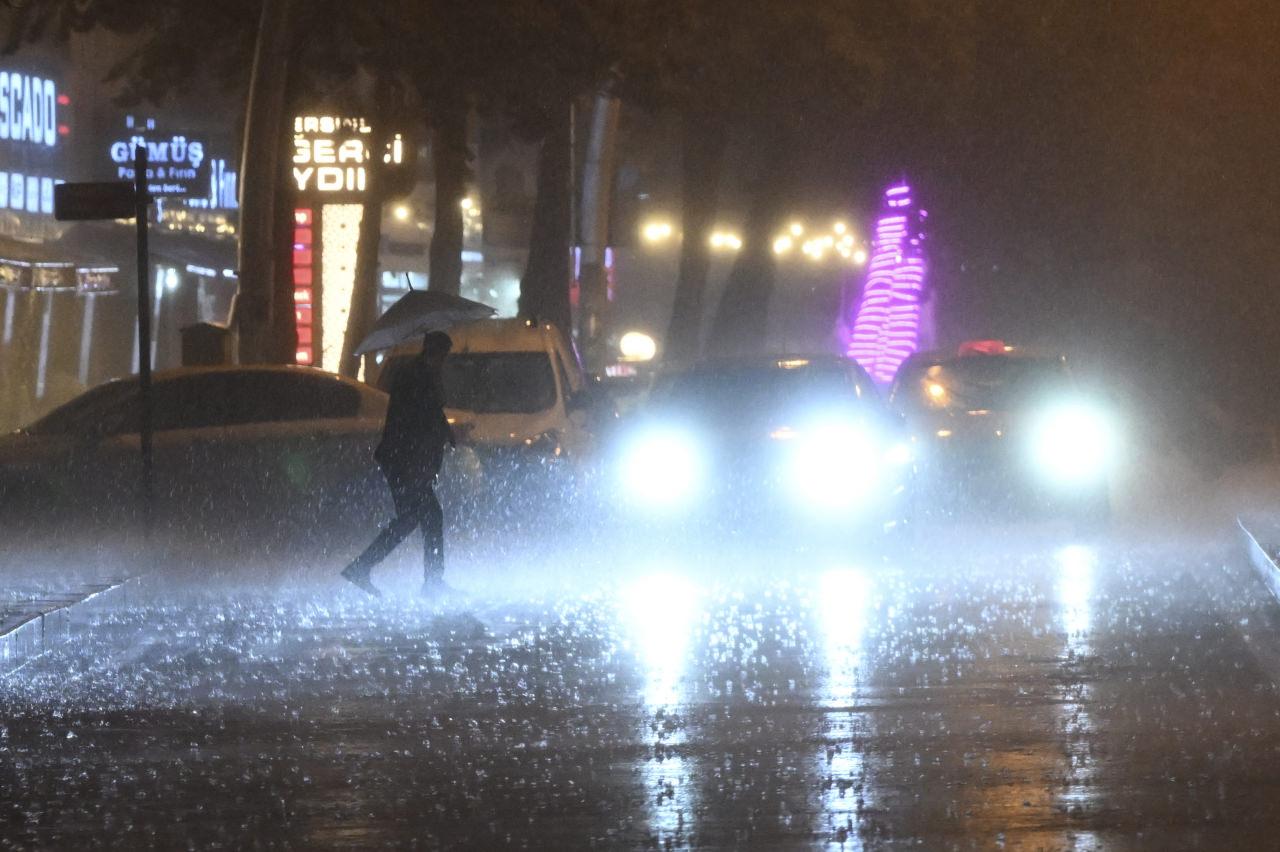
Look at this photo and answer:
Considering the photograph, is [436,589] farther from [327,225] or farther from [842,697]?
[327,225]

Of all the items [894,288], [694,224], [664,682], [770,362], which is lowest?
[664,682]

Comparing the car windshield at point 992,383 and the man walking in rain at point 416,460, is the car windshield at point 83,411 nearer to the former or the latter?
the man walking in rain at point 416,460

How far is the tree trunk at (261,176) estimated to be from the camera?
71.0 feet

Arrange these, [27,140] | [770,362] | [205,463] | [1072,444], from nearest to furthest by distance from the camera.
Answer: [205,463] → [770,362] → [1072,444] → [27,140]

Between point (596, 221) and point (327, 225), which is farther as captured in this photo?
point (596, 221)

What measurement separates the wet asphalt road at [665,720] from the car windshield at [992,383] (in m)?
6.04

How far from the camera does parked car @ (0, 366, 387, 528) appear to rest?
14703 millimetres

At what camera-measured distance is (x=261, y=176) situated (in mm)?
21641

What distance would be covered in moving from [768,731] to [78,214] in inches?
328

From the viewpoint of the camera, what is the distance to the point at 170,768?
811cm

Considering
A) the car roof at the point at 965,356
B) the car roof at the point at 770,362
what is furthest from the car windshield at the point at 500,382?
the car roof at the point at 965,356

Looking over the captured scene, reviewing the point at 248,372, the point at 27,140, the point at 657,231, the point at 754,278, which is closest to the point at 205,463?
the point at 248,372

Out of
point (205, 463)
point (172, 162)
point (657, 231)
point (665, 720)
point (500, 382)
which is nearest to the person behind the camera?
point (665, 720)

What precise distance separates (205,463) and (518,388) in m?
3.39
